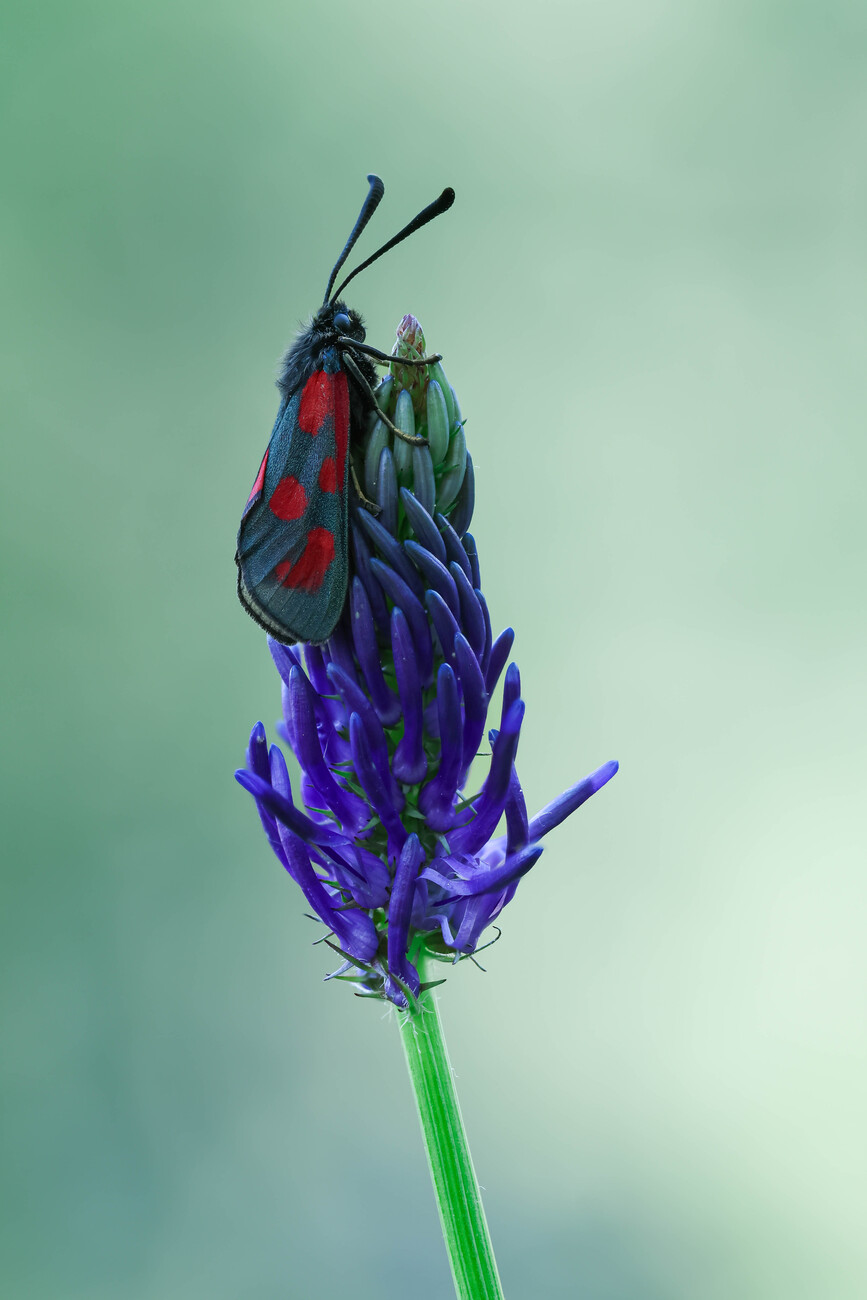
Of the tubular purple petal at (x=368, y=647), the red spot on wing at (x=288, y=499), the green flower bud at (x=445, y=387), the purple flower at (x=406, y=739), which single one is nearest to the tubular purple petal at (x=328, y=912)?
the purple flower at (x=406, y=739)

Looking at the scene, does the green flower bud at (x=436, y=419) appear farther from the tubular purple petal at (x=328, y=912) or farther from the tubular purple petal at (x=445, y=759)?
the tubular purple petal at (x=328, y=912)

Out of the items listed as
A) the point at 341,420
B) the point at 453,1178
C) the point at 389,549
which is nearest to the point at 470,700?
the point at 389,549

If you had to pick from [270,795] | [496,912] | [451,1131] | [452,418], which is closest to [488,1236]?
[451,1131]

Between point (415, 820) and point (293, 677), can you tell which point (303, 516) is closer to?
point (293, 677)

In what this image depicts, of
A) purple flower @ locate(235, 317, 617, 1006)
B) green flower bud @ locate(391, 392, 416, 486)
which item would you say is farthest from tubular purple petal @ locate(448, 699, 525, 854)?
green flower bud @ locate(391, 392, 416, 486)

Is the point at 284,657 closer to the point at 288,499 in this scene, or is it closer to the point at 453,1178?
the point at 288,499
